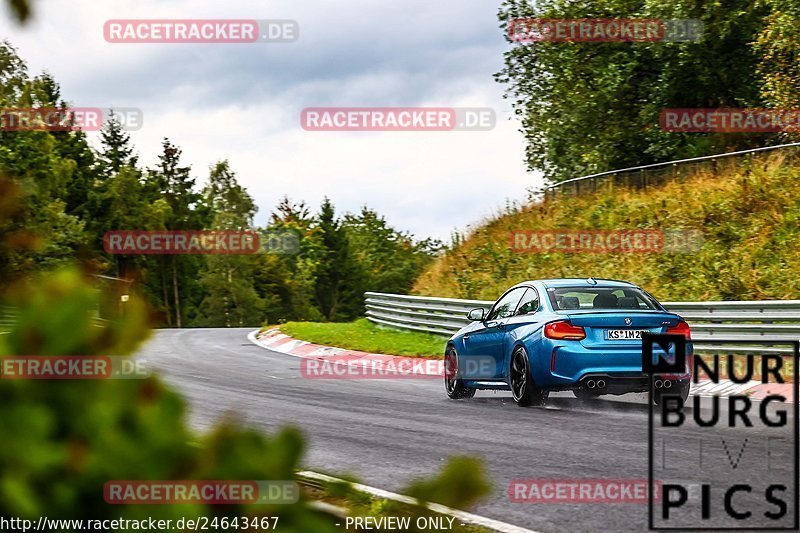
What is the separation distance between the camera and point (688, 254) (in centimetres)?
2542

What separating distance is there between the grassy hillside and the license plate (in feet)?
32.9

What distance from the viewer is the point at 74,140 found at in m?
77.5

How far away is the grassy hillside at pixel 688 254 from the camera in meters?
22.8

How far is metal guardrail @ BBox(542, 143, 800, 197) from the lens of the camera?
27.1m

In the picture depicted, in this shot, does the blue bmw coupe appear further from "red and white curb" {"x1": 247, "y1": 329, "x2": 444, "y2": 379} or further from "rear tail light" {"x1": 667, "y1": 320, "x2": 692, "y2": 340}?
"red and white curb" {"x1": 247, "y1": 329, "x2": 444, "y2": 379}

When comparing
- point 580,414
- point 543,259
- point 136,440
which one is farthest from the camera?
point 543,259

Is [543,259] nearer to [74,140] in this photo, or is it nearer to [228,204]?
[74,140]

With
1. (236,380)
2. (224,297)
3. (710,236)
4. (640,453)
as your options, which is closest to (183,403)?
(640,453)

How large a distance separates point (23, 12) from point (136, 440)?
0.73 metres

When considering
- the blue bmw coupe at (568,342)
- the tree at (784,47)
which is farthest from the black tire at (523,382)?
the tree at (784,47)

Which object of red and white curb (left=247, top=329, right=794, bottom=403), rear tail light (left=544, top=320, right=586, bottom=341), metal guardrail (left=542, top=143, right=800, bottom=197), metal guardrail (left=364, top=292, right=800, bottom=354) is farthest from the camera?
metal guardrail (left=542, top=143, right=800, bottom=197)

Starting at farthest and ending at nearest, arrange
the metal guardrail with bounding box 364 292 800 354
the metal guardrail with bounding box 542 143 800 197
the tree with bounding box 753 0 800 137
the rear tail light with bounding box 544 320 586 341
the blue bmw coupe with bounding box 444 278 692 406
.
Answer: the tree with bounding box 753 0 800 137, the metal guardrail with bounding box 542 143 800 197, the metal guardrail with bounding box 364 292 800 354, the rear tail light with bounding box 544 320 586 341, the blue bmw coupe with bounding box 444 278 692 406

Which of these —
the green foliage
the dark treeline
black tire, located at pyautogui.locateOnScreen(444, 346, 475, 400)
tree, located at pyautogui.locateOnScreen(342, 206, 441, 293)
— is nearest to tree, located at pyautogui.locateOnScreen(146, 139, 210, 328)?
→ the dark treeline

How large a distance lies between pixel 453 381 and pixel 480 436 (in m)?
3.98
